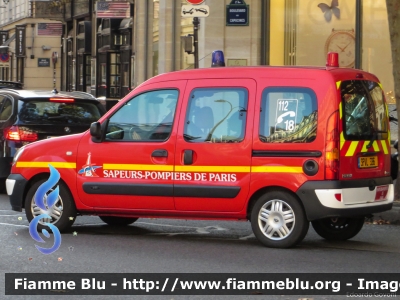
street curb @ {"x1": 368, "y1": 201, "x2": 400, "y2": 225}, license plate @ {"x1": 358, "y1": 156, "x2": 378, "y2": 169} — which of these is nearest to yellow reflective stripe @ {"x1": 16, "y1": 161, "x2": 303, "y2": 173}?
license plate @ {"x1": 358, "y1": 156, "x2": 378, "y2": 169}

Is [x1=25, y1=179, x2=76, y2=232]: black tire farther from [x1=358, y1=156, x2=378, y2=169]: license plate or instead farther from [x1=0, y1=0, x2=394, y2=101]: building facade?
[x1=0, y1=0, x2=394, y2=101]: building facade

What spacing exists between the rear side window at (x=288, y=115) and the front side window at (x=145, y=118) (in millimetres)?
1080

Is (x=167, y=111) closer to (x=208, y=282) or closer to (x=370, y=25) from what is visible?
(x=208, y=282)

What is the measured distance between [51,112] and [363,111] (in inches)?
256

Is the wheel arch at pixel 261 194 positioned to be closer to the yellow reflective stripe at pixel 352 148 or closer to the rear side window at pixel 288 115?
the rear side window at pixel 288 115

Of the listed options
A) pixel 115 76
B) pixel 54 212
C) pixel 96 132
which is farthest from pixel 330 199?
pixel 115 76

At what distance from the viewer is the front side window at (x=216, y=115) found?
1020cm

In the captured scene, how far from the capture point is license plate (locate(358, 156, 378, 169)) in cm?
1002

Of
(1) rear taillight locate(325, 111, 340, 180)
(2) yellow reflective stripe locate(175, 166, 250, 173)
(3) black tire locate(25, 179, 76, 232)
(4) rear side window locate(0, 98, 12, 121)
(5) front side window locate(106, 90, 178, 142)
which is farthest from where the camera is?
(4) rear side window locate(0, 98, 12, 121)

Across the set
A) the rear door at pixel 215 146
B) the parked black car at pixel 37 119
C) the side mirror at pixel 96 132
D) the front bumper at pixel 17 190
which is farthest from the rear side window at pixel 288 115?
the parked black car at pixel 37 119

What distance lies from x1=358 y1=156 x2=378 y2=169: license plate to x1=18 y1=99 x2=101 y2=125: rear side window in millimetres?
6324

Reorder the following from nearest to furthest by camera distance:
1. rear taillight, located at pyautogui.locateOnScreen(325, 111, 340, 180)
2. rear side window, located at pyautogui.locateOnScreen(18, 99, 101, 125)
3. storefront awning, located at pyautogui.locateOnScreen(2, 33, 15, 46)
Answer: rear taillight, located at pyautogui.locateOnScreen(325, 111, 340, 180) < rear side window, located at pyautogui.locateOnScreen(18, 99, 101, 125) < storefront awning, located at pyautogui.locateOnScreen(2, 33, 15, 46)

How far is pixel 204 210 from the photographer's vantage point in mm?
10312

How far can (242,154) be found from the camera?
10.1m
